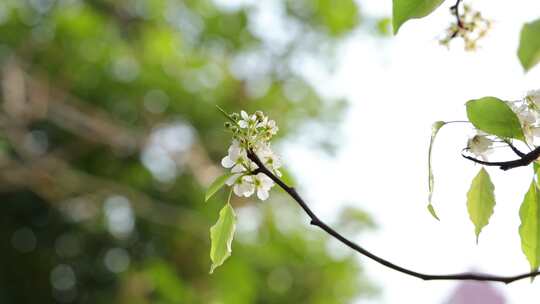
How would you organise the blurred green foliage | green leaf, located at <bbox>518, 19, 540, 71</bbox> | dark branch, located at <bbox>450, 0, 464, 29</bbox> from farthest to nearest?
the blurred green foliage < dark branch, located at <bbox>450, 0, 464, 29</bbox> < green leaf, located at <bbox>518, 19, 540, 71</bbox>

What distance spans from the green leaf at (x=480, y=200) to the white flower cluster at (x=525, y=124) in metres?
0.03

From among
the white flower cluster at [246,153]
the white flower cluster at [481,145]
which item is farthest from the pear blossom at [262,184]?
the white flower cluster at [481,145]

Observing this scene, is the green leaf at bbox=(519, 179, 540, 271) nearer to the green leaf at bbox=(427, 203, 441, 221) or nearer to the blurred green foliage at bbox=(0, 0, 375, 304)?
the green leaf at bbox=(427, 203, 441, 221)

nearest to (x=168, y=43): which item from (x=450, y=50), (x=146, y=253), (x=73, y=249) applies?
(x=146, y=253)

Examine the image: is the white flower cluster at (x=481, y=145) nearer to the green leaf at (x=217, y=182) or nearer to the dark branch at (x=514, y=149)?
the dark branch at (x=514, y=149)

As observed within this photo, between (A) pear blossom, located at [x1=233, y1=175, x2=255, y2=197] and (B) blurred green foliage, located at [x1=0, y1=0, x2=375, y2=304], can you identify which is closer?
(A) pear blossom, located at [x1=233, y1=175, x2=255, y2=197]

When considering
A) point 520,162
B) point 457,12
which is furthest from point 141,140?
point 520,162

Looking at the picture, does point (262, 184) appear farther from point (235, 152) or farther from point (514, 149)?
point (514, 149)

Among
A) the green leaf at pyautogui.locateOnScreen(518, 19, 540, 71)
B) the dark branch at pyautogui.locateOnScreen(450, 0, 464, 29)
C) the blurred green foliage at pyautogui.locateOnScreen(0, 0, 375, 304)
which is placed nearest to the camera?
the green leaf at pyautogui.locateOnScreen(518, 19, 540, 71)

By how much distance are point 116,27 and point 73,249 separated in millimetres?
1005

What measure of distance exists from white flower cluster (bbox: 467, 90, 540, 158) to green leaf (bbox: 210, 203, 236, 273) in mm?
128

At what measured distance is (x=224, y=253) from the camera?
38 cm

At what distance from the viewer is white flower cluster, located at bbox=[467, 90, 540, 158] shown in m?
0.37

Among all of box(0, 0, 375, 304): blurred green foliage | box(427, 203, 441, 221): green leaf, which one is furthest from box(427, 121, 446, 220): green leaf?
box(0, 0, 375, 304): blurred green foliage
